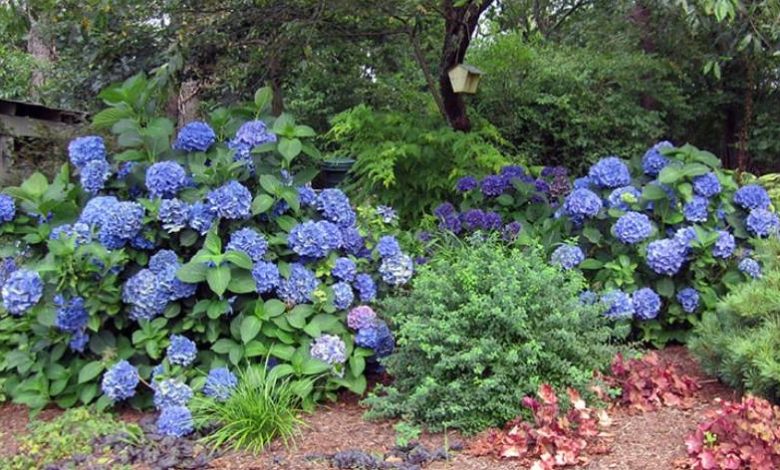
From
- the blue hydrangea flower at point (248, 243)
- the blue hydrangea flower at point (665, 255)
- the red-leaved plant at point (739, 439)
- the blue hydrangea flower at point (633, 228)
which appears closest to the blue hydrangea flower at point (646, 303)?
the blue hydrangea flower at point (665, 255)

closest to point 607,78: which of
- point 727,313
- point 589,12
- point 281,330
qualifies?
point 589,12

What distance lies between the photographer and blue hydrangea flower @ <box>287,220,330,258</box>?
3.25m

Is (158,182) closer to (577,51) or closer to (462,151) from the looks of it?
(462,151)

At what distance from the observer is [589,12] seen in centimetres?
783

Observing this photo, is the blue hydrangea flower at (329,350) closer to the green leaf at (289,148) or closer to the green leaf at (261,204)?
the green leaf at (261,204)

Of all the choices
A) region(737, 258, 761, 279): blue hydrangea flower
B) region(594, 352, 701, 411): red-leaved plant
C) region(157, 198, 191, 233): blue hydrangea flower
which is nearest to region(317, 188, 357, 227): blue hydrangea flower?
region(157, 198, 191, 233): blue hydrangea flower

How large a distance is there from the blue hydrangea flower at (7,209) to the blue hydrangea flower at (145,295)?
0.64 m

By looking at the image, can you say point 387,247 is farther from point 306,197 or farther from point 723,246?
point 723,246

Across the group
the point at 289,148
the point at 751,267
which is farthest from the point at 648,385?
the point at 289,148

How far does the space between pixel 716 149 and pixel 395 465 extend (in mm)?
6545

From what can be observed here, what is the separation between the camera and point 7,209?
10.4ft

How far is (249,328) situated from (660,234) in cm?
210

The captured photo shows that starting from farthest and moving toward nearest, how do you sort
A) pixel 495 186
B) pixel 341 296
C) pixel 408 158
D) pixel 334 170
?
1. pixel 334 170
2. pixel 408 158
3. pixel 495 186
4. pixel 341 296

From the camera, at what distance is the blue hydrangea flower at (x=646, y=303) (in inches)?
137
